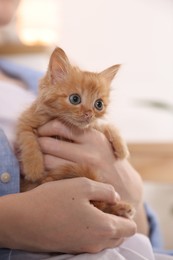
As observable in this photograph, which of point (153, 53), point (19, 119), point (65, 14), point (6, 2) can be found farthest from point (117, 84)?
point (19, 119)

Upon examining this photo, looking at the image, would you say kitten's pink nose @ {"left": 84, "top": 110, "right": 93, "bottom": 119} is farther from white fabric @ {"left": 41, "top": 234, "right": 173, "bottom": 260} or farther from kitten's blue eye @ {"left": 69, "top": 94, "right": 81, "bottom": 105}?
white fabric @ {"left": 41, "top": 234, "right": 173, "bottom": 260}

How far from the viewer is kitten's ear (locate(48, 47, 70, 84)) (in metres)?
0.72

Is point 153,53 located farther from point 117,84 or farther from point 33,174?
point 33,174

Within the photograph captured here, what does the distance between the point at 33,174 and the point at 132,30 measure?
1619 millimetres

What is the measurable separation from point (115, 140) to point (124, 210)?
0.50 feet

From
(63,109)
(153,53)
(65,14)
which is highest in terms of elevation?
(65,14)

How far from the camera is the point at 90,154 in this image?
2.81ft

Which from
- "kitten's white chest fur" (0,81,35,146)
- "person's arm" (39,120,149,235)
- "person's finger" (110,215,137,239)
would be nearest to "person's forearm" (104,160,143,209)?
"person's arm" (39,120,149,235)

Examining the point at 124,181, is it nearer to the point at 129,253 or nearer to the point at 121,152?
the point at 121,152

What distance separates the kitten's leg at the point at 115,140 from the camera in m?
0.87

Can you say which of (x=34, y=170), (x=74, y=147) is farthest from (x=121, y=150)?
(x=34, y=170)

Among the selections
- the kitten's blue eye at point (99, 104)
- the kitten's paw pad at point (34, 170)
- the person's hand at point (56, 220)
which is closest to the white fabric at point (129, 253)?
the person's hand at point (56, 220)

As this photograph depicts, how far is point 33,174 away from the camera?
2.49ft

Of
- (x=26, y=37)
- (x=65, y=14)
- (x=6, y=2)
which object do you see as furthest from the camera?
(x=65, y=14)
